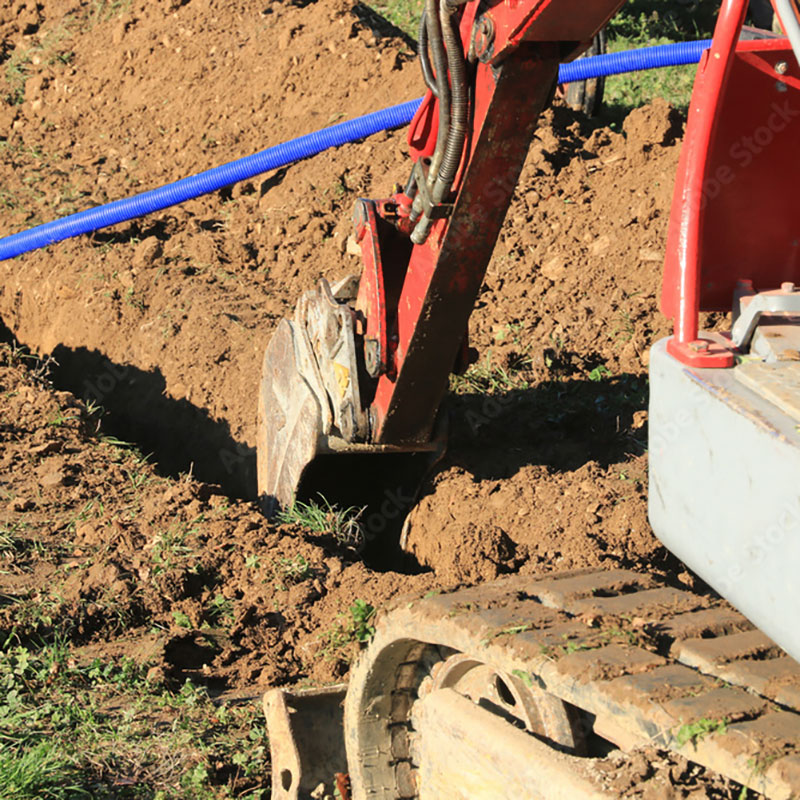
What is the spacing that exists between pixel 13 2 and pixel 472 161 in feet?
28.5

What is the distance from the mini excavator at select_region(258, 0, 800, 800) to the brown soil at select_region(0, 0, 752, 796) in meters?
0.92

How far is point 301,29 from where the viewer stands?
29.3 ft

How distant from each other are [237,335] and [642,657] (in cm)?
447

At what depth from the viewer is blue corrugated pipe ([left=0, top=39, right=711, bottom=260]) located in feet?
24.7

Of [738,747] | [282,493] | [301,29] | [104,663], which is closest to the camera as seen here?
[738,747]

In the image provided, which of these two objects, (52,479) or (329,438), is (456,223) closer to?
(329,438)

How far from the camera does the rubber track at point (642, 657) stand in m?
1.94

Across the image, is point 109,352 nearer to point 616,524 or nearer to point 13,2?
point 616,524

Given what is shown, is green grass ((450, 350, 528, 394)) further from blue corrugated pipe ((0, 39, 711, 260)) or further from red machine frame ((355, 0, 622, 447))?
blue corrugated pipe ((0, 39, 711, 260))

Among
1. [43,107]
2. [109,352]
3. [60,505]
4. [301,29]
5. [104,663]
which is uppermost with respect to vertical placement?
[301,29]

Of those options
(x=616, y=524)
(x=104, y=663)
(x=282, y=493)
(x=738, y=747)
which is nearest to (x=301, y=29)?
(x=282, y=493)

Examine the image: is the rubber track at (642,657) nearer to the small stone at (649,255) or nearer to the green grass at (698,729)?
the green grass at (698,729)

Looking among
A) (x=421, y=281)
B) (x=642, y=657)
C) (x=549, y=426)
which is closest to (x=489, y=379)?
(x=549, y=426)
